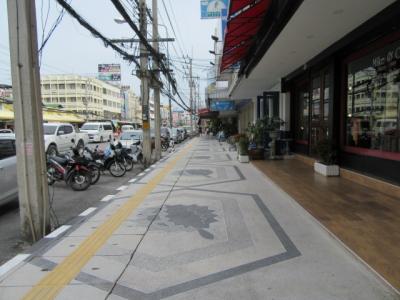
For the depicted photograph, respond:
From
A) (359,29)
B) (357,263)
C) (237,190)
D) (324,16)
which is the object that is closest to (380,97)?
(359,29)

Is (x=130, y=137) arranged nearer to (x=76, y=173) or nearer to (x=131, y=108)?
(x=76, y=173)

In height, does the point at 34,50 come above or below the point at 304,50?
below

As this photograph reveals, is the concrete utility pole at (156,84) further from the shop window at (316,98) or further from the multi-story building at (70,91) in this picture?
the multi-story building at (70,91)

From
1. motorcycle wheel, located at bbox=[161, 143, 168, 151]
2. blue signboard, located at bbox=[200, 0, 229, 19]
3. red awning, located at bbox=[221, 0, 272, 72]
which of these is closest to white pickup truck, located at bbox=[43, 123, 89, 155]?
motorcycle wheel, located at bbox=[161, 143, 168, 151]

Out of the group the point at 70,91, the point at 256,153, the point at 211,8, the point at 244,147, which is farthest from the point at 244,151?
the point at 70,91

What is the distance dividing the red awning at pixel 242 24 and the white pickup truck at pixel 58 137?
849 cm

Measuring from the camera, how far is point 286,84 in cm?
1473

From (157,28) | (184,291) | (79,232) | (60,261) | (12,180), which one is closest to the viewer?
(184,291)

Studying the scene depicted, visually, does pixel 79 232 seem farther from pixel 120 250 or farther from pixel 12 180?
pixel 12 180

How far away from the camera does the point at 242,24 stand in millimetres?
9391

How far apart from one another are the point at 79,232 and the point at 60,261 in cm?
116

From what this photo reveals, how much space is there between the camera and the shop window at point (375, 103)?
690cm

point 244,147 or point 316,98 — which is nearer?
point 316,98

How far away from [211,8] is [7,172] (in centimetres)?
1072
